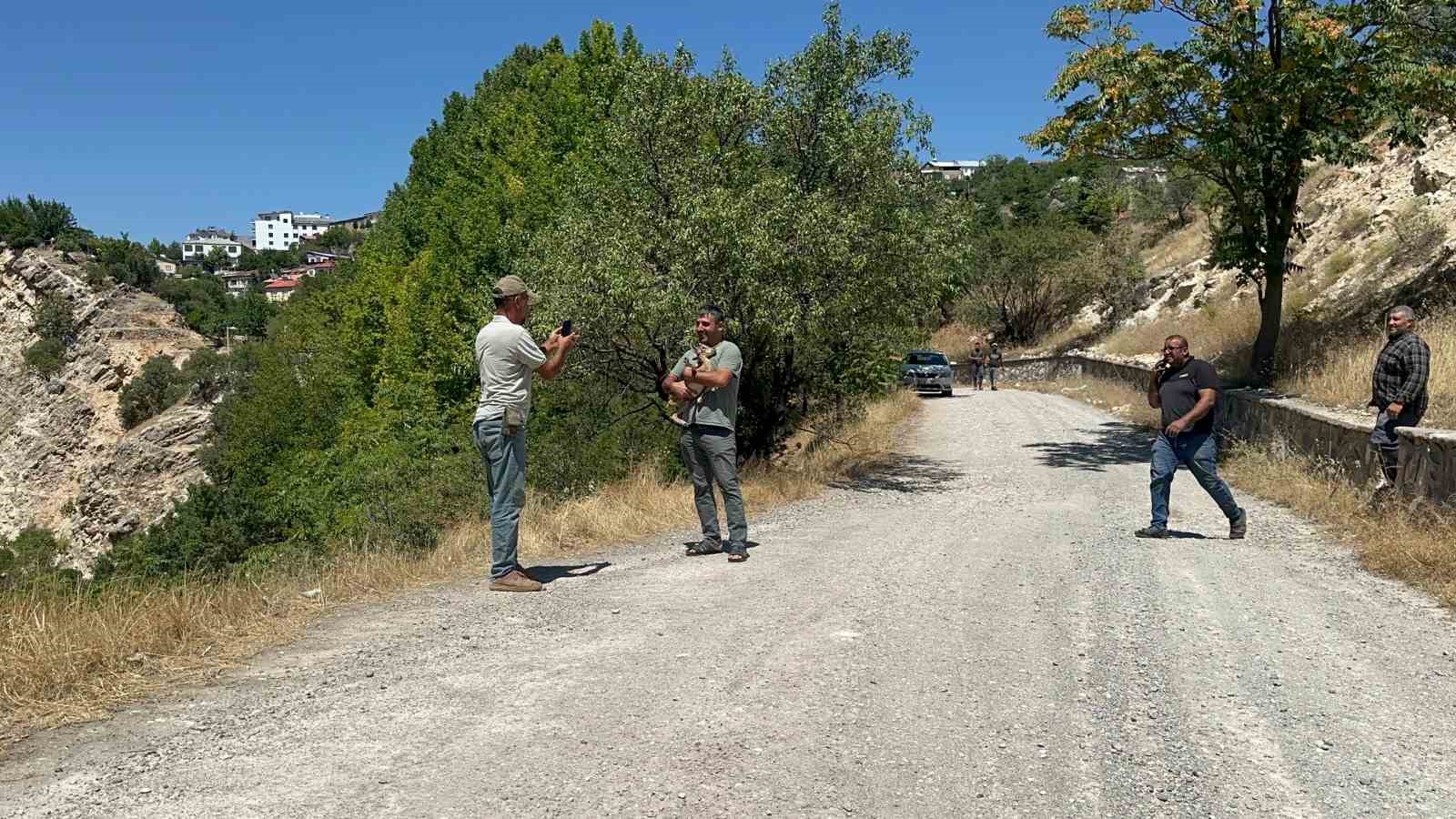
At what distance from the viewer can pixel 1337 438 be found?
11.0 metres

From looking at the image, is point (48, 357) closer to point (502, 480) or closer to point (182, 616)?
point (502, 480)

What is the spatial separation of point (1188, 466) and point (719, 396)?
444 cm

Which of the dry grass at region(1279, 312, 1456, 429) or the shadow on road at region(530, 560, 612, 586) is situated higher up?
the dry grass at region(1279, 312, 1456, 429)

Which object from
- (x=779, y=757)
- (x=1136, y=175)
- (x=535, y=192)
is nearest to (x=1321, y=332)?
(x=779, y=757)

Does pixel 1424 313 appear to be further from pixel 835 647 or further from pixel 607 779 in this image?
pixel 607 779

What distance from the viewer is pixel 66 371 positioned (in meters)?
65.4

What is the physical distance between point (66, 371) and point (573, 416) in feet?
201

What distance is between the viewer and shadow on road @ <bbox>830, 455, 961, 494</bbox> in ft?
44.1

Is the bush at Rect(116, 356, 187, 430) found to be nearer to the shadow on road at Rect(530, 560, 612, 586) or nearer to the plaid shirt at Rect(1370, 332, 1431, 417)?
the shadow on road at Rect(530, 560, 612, 586)

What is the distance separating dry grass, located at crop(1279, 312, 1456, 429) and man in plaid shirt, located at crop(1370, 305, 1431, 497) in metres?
1.14

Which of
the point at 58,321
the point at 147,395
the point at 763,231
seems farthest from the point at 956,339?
the point at 58,321

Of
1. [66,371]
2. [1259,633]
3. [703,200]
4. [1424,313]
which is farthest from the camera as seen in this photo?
[66,371]

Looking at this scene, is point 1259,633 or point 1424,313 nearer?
point 1259,633

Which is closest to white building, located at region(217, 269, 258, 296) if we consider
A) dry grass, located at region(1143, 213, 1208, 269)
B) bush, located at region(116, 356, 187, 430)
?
bush, located at region(116, 356, 187, 430)
